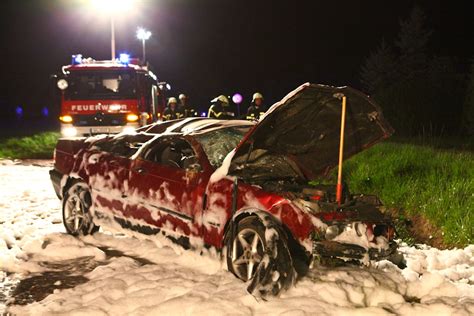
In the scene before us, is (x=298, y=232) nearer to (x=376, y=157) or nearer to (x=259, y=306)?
(x=259, y=306)

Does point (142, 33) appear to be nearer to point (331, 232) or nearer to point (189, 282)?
point (189, 282)

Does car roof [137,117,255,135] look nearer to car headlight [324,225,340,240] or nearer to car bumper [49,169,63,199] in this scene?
car bumper [49,169,63,199]

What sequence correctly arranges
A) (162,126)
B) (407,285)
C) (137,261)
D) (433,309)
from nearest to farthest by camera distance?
(433,309) → (407,285) → (137,261) → (162,126)

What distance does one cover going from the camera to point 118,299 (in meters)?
4.20

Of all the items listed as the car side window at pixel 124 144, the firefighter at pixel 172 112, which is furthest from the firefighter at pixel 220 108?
the car side window at pixel 124 144

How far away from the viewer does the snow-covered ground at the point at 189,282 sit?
3990 mm

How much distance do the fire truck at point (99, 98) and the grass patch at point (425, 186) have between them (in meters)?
7.26

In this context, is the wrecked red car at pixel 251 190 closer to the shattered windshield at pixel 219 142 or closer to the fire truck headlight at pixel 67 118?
the shattered windshield at pixel 219 142

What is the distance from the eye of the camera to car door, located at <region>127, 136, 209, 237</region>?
200 inches

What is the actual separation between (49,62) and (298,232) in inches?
2695

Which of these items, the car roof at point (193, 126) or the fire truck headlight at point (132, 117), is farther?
the fire truck headlight at point (132, 117)

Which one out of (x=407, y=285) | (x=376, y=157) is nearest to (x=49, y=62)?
(x=376, y=157)

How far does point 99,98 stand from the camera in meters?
14.6

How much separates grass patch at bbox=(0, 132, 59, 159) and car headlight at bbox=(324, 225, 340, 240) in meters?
14.0
